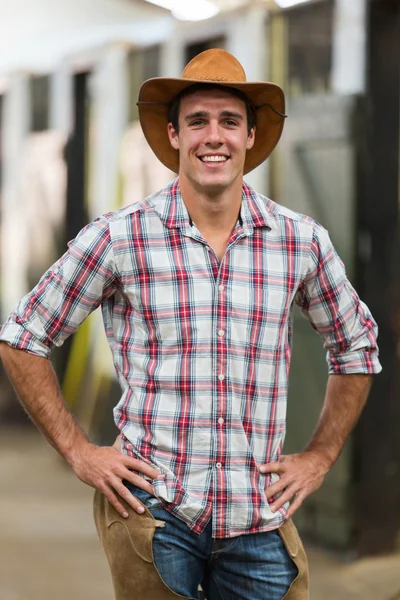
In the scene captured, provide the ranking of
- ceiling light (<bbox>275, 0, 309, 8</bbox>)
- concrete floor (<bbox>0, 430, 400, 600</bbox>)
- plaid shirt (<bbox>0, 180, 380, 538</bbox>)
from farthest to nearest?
ceiling light (<bbox>275, 0, 309, 8</bbox>)
concrete floor (<bbox>0, 430, 400, 600</bbox>)
plaid shirt (<bbox>0, 180, 380, 538</bbox>)

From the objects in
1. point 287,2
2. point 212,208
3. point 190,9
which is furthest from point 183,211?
point 190,9

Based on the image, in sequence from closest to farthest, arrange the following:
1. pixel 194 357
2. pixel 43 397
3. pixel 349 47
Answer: pixel 194 357
pixel 43 397
pixel 349 47

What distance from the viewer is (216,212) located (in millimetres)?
2080

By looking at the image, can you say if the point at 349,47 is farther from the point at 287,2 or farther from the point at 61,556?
the point at 61,556

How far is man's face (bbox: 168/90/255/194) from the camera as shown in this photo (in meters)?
2.02

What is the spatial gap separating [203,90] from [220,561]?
3.33 ft

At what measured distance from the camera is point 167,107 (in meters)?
2.21

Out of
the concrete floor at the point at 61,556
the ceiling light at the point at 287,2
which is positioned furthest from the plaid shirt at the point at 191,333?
the ceiling light at the point at 287,2

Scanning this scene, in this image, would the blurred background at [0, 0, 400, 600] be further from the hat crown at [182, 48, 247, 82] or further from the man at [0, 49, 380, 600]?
the hat crown at [182, 48, 247, 82]

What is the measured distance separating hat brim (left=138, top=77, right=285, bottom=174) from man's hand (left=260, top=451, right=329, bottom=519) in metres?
0.72

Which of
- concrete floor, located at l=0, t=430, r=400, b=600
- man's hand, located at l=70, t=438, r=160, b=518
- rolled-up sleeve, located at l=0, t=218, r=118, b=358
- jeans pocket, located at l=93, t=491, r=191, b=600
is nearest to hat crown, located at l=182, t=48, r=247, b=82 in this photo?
rolled-up sleeve, located at l=0, t=218, r=118, b=358

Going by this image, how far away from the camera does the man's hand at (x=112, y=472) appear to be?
199cm

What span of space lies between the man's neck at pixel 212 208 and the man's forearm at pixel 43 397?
46 centimetres

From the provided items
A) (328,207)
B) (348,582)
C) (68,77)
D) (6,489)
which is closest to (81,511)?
(6,489)
